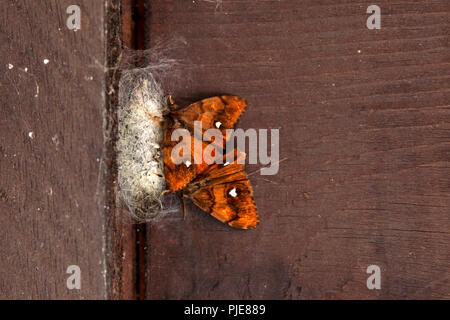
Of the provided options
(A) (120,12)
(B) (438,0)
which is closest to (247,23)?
(A) (120,12)

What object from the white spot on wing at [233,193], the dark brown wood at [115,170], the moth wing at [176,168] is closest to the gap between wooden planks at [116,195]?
the dark brown wood at [115,170]

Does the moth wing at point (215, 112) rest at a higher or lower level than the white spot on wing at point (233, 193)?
higher

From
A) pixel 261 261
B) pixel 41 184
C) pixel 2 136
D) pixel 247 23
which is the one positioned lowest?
pixel 261 261

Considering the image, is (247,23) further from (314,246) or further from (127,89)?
(314,246)

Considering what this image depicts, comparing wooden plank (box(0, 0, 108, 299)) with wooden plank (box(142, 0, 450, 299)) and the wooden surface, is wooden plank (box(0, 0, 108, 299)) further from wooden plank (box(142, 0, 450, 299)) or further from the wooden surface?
wooden plank (box(142, 0, 450, 299))

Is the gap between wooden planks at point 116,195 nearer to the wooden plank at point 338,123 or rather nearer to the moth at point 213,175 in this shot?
the wooden plank at point 338,123

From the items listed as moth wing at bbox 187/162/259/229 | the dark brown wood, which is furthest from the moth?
the dark brown wood
